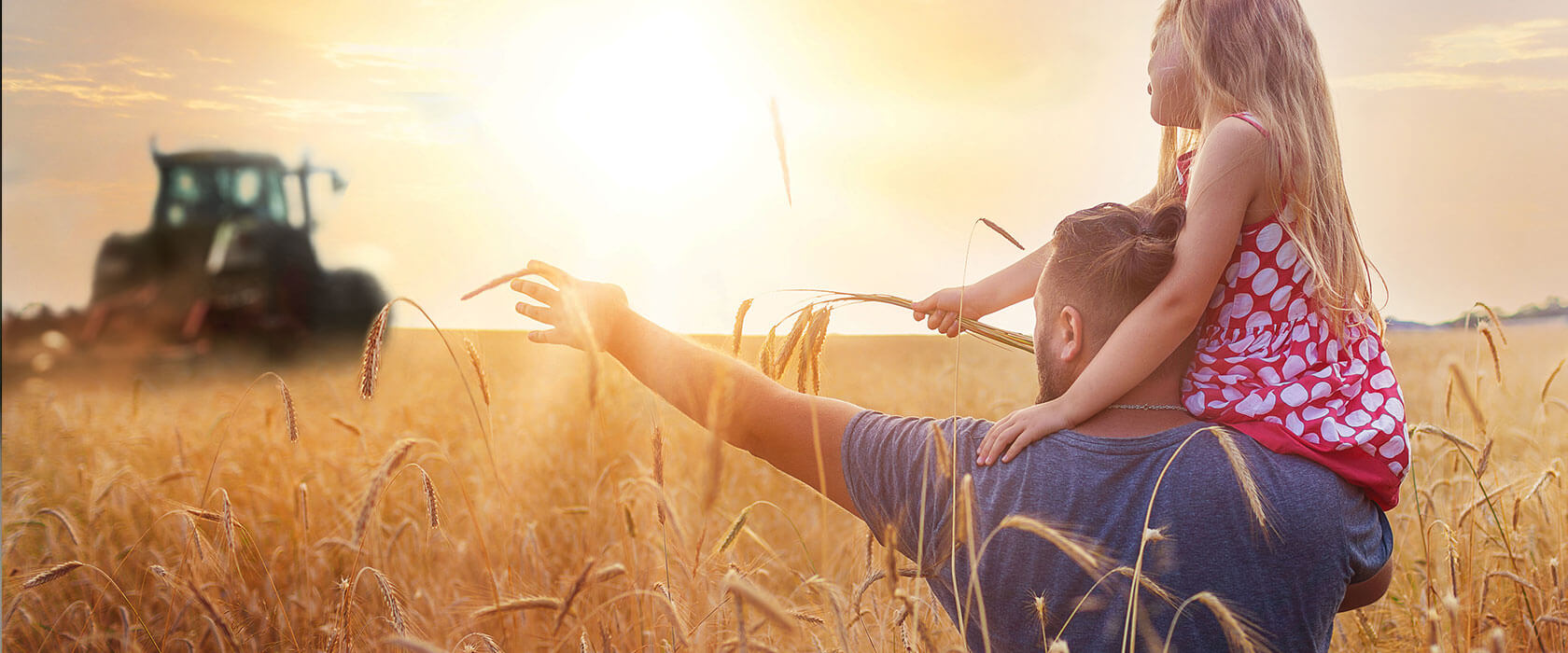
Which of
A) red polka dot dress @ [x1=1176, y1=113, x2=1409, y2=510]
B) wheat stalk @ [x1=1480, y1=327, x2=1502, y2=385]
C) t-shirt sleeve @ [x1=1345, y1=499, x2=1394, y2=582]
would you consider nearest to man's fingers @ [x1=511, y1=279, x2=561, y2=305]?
red polka dot dress @ [x1=1176, y1=113, x2=1409, y2=510]

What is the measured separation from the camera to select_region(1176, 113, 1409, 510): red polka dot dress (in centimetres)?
130

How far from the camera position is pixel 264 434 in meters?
3.72

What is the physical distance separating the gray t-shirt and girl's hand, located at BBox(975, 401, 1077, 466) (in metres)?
0.02

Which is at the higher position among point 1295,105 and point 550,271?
point 1295,105

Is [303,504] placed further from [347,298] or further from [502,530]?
[347,298]

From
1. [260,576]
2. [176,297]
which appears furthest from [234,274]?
[260,576]

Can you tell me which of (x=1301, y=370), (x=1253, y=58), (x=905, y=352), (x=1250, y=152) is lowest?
(x=905, y=352)

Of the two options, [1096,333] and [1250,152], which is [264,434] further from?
[1250,152]

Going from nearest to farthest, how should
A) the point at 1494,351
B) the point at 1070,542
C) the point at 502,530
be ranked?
the point at 1070,542, the point at 1494,351, the point at 502,530

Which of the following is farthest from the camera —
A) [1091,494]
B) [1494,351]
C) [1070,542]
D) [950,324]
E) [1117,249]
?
[1494,351]

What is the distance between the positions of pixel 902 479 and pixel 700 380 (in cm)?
37

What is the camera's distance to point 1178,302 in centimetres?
132

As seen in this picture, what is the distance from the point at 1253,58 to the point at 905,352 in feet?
36.7

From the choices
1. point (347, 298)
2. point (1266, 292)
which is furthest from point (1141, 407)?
point (347, 298)
